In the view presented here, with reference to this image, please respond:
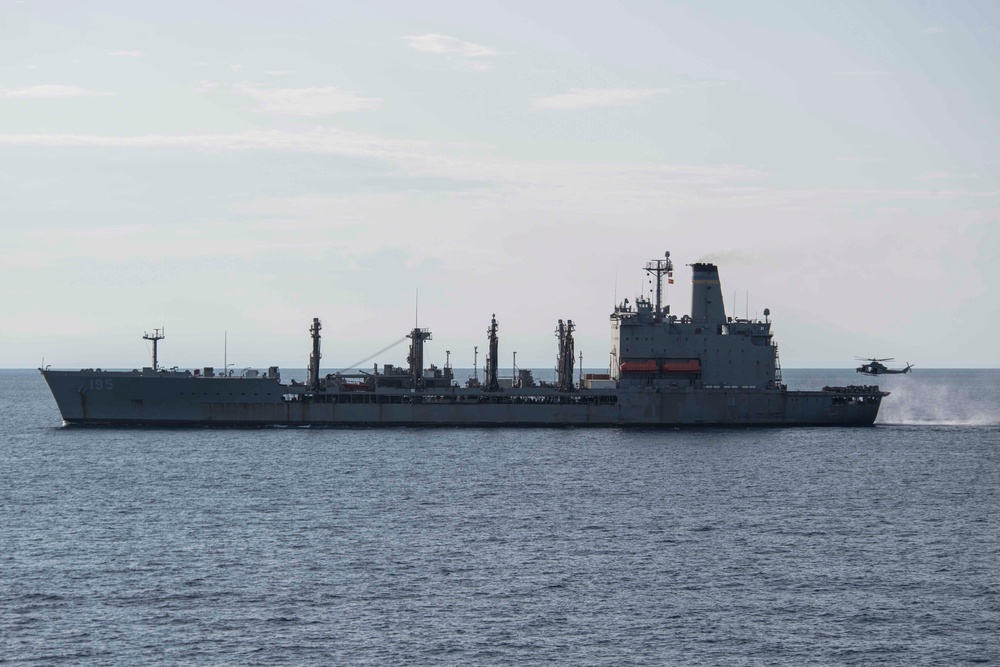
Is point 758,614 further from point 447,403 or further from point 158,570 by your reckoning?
point 447,403

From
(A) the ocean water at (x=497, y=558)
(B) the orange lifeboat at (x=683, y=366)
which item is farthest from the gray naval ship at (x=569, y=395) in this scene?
(A) the ocean water at (x=497, y=558)

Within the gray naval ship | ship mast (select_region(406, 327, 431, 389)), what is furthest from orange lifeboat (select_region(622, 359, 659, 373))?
ship mast (select_region(406, 327, 431, 389))

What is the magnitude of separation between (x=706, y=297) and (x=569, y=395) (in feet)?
39.4

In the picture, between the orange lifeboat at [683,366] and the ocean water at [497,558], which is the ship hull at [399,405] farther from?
the ocean water at [497,558]

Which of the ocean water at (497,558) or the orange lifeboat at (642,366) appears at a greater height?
the orange lifeboat at (642,366)

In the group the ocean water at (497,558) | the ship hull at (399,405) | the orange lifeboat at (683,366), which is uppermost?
the orange lifeboat at (683,366)

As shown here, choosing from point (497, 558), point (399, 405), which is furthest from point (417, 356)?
point (497, 558)

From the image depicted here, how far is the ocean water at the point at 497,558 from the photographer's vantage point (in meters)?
28.6

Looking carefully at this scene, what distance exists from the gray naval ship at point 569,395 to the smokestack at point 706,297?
7 centimetres

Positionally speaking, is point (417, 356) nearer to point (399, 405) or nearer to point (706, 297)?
point (399, 405)

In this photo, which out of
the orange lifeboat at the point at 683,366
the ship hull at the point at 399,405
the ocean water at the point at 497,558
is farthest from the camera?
the orange lifeboat at the point at 683,366

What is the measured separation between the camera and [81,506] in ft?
158

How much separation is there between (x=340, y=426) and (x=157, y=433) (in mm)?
12272

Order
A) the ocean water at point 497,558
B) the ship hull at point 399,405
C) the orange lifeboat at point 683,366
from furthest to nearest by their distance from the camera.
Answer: the orange lifeboat at point 683,366
the ship hull at point 399,405
the ocean water at point 497,558
